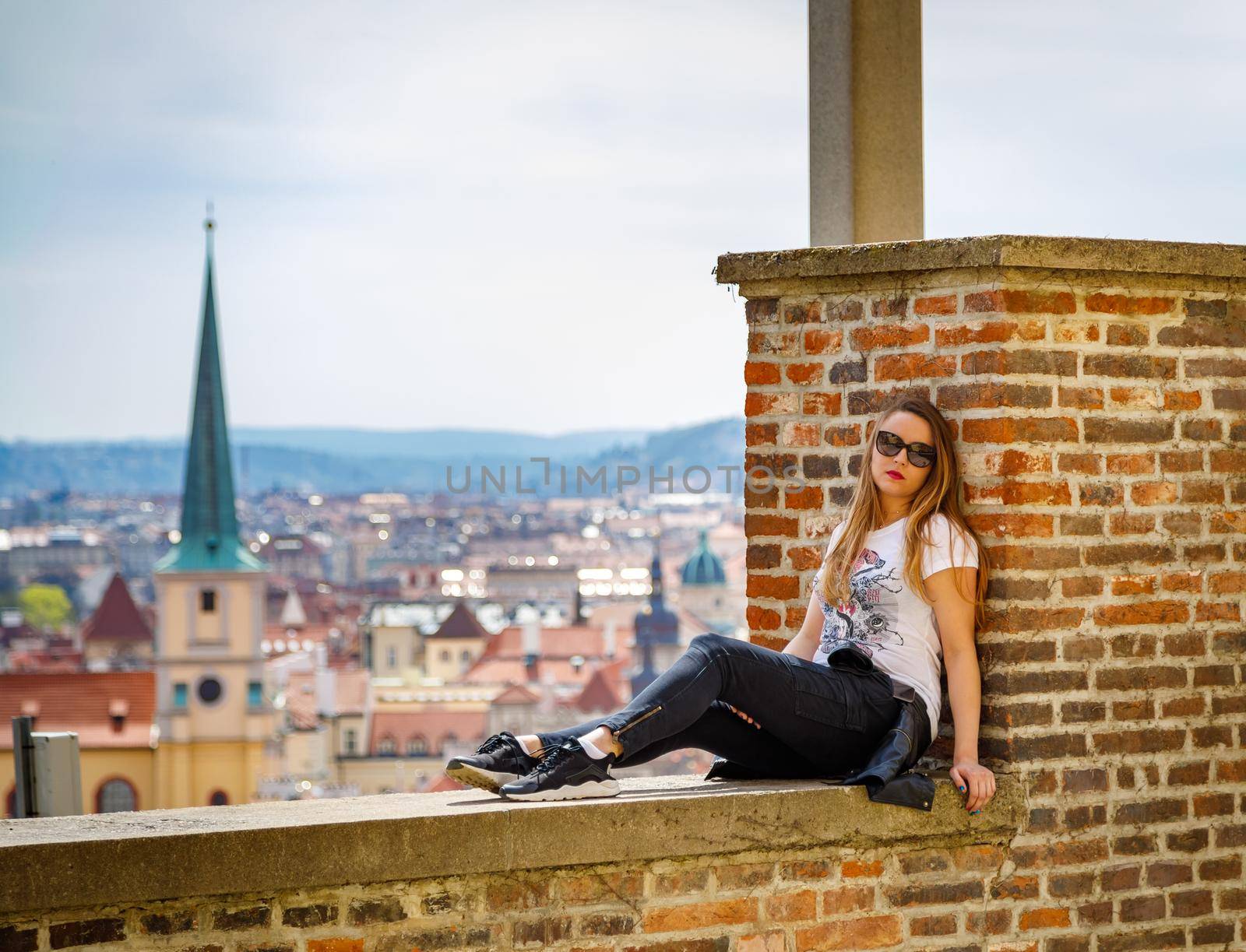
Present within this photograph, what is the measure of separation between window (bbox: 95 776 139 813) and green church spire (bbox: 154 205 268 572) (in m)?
8.35

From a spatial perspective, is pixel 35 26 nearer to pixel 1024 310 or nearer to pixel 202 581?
pixel 202 581

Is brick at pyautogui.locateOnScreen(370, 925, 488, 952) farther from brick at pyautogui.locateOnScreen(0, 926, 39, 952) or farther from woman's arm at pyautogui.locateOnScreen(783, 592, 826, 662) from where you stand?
woman's arm at pyautogui.locateOnScreen(783, 592, 826, 662)

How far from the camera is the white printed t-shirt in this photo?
3402mm

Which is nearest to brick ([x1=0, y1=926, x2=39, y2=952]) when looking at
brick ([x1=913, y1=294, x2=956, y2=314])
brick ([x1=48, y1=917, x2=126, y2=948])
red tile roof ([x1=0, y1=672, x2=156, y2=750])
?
brick ([x1=48, y1=917, x2=126, y2=948])

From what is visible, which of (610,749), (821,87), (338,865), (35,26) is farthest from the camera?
(35,26)

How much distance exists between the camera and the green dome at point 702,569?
66500mm

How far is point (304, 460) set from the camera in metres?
90.2

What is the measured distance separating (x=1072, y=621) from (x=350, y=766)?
62.4 meters

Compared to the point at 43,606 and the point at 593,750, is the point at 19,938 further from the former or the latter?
the point at 43,606

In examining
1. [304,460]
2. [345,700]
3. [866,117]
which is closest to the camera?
[866,117]

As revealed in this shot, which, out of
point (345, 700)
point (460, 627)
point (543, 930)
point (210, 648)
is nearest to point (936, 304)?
point (543, 930)

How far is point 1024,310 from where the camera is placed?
341 centimetres

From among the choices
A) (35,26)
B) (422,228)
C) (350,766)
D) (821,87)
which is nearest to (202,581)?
(350,766)

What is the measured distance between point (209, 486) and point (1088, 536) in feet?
191
